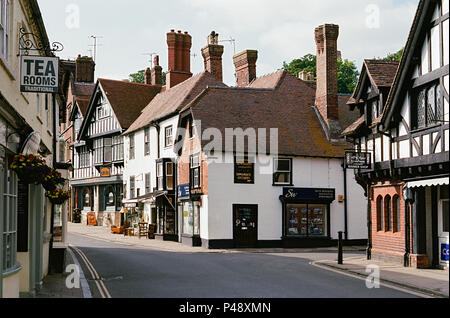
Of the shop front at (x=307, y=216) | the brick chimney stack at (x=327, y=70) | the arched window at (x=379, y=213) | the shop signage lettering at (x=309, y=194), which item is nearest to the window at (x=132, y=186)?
the shop front at (x=307, y=216)

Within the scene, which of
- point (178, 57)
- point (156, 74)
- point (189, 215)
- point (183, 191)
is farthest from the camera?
point (156, 74)

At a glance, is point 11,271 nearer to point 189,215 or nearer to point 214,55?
point 189,215

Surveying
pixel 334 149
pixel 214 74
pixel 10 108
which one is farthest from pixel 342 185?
pixel 10 108

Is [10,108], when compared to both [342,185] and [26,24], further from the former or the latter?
[342,185]

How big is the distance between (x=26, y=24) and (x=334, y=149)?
73.8 ft

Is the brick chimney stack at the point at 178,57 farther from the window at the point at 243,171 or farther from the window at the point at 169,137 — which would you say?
the window at the point at 243,171

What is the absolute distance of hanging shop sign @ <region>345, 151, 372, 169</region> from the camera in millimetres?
23328

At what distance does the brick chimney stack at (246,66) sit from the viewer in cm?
4222

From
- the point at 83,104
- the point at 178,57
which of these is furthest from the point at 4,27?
the point at 83,104

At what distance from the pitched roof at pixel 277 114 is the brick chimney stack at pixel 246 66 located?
5.02m

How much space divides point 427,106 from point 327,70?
1479 centimetres

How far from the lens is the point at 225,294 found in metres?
14.1

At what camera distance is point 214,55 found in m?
43.5

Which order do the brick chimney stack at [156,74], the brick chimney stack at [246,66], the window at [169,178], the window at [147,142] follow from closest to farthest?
1. the window at [169,178]
2. the window at [147,142]
3. the brick chimney stack at [246,66]
4. the brick chimney stack at [156,74]
